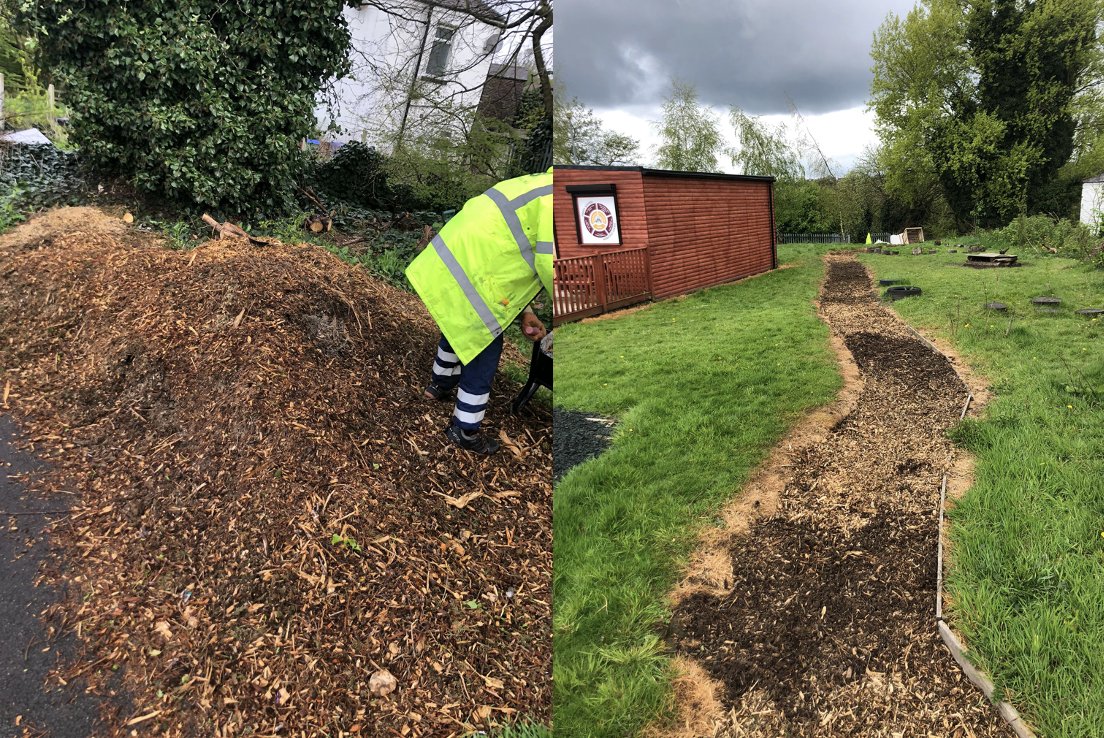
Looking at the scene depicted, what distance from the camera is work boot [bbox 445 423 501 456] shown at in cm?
365

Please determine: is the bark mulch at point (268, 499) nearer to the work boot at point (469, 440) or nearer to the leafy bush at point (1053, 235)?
the work boot at point (469, 440)

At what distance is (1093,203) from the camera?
10.1ft

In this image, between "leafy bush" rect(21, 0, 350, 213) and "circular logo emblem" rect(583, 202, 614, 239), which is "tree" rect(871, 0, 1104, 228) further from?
"leafy bush" rect(21, 0, 350, 213)

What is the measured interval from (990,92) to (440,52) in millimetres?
4562

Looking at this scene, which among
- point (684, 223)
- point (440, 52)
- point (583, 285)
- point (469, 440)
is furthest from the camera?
point (684, 223)

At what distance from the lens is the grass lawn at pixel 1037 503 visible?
6.38 feet

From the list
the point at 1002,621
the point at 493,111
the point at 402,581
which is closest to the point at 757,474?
the point at 1002,621

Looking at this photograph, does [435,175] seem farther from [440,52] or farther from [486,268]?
[486,268]

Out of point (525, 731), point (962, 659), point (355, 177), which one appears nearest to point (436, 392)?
point (525, 731)

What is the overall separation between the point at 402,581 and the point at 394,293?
3.01 m

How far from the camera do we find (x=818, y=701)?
2090 millimetres

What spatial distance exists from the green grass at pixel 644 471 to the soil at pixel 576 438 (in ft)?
0.20

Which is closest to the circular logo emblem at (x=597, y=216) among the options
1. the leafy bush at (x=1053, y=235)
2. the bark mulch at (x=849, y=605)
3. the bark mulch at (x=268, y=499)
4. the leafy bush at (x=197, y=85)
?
the bark mulch at (x=849, y=605)

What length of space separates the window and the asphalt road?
4562mm
